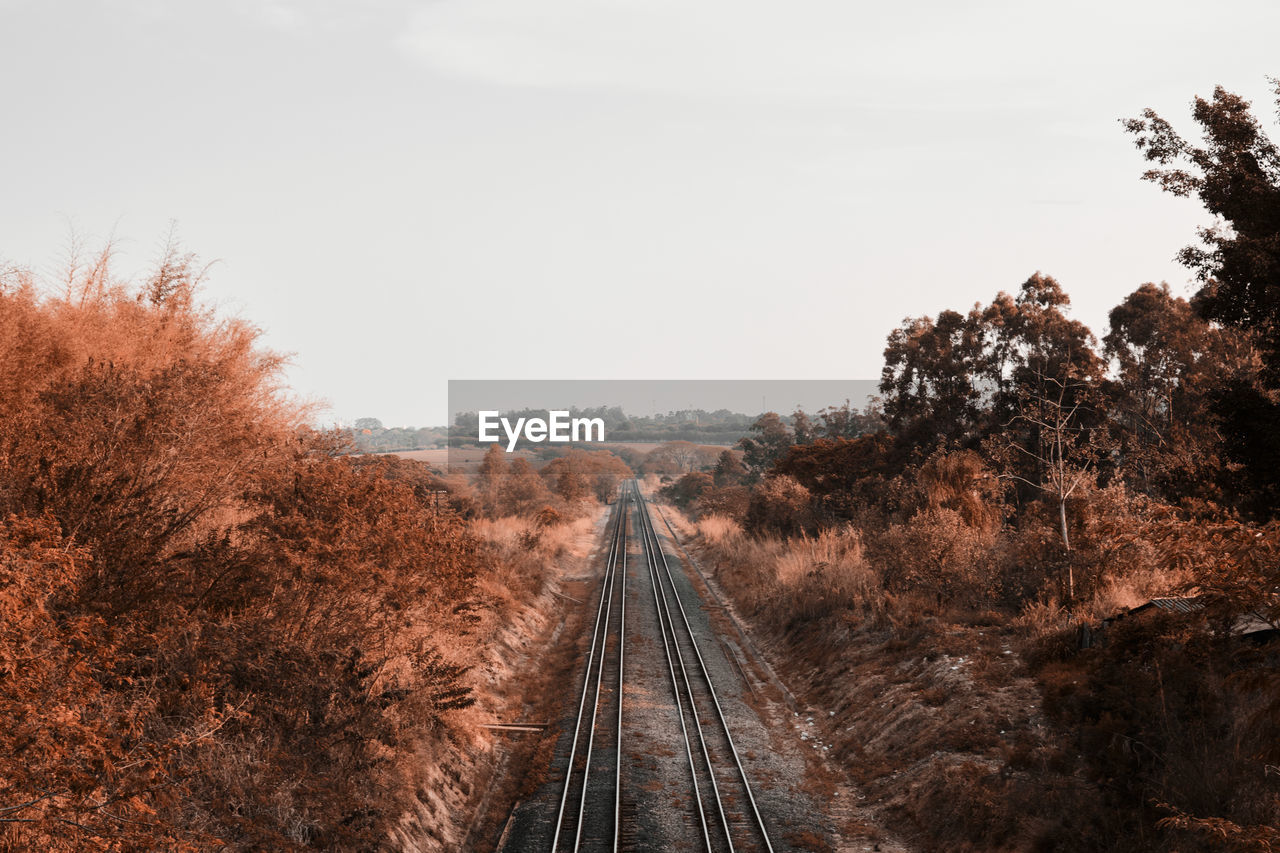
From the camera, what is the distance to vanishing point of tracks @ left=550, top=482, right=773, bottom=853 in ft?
46.4

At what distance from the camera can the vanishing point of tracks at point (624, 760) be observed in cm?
1413

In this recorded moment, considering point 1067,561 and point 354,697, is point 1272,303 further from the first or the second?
point 354,697

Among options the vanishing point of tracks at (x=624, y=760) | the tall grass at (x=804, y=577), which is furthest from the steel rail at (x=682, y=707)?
the tall grass at (x=804, y=577)

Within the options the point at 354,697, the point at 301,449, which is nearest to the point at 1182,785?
the point at 354,697

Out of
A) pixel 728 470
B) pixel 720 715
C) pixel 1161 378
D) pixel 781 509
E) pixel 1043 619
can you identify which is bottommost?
pixel 720 715

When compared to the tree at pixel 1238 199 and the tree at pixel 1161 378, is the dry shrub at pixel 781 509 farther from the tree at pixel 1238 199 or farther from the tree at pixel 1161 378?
the tree at pixel 1238 199

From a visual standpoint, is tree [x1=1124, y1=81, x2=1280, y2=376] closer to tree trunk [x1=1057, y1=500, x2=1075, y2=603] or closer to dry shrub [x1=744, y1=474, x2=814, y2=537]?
tree trunk [x1=1057, y1=500, x2=1075, y2=603]

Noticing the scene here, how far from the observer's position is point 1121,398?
3219 centimetres

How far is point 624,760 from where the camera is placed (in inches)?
686

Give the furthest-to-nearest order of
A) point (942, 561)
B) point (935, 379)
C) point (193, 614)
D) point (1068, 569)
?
point (935, 379), point (942, 561), point (1068, 569), point (193, 614)

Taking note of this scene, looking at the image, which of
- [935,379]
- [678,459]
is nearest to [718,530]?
[935,379]

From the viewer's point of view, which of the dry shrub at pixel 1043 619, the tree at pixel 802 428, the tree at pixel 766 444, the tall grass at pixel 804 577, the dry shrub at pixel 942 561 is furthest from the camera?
the tree at pixel 766 444

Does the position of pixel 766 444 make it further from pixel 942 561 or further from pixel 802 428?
pixel 942 561

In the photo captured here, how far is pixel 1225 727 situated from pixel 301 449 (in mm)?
16623
